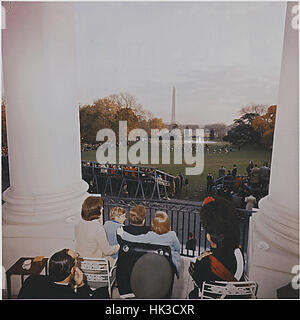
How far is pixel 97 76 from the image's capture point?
6035mm

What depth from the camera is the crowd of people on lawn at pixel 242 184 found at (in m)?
6.51

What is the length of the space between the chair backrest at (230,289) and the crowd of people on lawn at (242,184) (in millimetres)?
3839

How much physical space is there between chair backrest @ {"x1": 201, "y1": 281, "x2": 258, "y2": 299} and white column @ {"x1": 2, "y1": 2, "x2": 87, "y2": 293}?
1867mm

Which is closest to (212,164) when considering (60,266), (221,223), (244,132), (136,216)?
(244,132)

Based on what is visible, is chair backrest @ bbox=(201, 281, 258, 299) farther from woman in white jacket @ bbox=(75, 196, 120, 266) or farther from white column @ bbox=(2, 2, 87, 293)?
white column @ bbox=(2, 2, 87, 293)

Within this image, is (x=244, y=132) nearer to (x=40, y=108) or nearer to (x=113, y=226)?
(x=113, y=226)

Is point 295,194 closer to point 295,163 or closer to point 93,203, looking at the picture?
point 295,163

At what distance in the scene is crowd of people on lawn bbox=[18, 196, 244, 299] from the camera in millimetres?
2287

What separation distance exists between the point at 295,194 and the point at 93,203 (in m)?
2.24

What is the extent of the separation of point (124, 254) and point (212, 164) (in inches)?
189

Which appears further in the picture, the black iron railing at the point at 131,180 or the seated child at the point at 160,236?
the black iron railing at the point at 131,180

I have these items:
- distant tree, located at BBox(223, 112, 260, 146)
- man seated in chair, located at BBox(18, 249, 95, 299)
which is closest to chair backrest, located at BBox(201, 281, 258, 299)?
man seated in chair, located at BBox(18, 249, 95, 299)

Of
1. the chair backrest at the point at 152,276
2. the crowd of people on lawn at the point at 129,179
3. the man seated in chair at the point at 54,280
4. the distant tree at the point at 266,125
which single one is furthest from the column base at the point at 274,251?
the crowd of people on lawn at the point at 129,179

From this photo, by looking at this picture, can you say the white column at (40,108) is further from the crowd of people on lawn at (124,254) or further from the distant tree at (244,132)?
the distant tree at (244,132)
